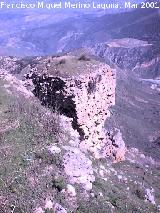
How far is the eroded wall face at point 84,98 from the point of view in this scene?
33.0 metres

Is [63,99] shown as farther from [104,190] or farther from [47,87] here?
[104,190]

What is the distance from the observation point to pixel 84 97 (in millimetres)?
33594

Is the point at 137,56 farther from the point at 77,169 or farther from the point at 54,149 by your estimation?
the point at 77,169

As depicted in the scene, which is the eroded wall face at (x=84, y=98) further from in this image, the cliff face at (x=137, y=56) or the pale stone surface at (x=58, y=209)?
the cliff face at (x=137, y=56)

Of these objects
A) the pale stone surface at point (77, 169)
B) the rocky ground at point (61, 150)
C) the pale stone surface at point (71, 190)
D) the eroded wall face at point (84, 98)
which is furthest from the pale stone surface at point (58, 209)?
the eroded wall face at point (84, 98)

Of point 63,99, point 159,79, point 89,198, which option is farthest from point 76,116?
point 159,79

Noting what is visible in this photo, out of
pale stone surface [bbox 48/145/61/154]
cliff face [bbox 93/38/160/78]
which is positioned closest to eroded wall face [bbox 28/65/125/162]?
pale stone surface [bbox 48/145/61/154]

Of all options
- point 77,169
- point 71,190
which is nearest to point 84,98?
point 77,169

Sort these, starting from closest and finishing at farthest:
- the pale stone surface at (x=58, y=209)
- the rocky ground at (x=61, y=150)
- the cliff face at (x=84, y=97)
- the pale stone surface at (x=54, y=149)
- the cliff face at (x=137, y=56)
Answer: the pale stone surface at (x=58, y=209) → the rocky ground at (x=61, y=150) → the pale stone surface at (x=54, y=149) → the cliff face at (x=84, y=97) → the cliff face at (x=137, y=56)

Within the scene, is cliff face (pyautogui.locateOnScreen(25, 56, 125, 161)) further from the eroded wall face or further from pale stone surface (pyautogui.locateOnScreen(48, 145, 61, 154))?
pale stone surface (pyautogui.locateOnScreen(48, 145, 61, 154))

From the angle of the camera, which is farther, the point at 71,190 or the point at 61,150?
the point at 61,150

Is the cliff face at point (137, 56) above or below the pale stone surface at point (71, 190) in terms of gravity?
below

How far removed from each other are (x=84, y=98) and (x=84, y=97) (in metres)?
0.08

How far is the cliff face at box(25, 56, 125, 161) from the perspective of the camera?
3300cm
